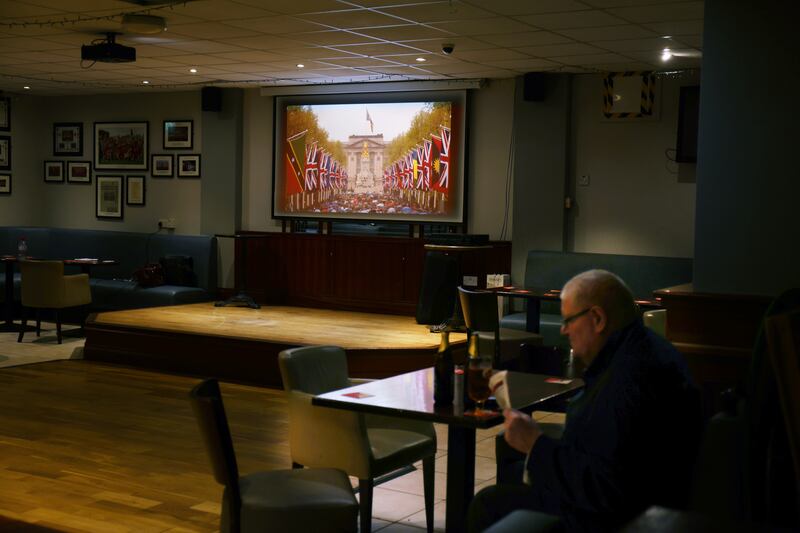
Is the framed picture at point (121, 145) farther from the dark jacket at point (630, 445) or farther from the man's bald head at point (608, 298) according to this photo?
the dark jacket at point (630, 445)

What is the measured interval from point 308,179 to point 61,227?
414 centimetres

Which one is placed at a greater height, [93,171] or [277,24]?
[277,24]

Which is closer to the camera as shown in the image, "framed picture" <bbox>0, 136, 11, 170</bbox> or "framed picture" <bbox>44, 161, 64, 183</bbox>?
"framed picture" <bbox>0, 136, 11, 170</bbox>

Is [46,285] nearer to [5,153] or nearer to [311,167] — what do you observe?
[311,167]

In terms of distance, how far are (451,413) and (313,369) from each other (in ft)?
3.68

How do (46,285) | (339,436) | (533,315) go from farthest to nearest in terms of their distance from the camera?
(46,285)
(533,315)
(339,436)

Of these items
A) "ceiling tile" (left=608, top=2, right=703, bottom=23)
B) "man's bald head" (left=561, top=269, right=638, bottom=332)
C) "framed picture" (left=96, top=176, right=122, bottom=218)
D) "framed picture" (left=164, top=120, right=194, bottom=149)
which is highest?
"ceiling tile" (left=608, top=2, right=703, bottom=23)

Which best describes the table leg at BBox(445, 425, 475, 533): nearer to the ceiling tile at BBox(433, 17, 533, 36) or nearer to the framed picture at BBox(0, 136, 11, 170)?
the ceiling tile at BBox(433, 17, 533, 36)

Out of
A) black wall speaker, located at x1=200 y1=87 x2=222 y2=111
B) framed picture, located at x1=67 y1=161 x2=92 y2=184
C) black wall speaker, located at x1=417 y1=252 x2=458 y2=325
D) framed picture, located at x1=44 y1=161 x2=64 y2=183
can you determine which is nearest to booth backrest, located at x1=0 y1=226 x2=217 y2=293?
framed picture, located at x1=67 y1=161 x2=92 y2=184

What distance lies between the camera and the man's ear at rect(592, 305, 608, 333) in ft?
8.84

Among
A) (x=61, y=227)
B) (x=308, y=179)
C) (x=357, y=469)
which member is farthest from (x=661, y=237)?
(x=61, y=227)

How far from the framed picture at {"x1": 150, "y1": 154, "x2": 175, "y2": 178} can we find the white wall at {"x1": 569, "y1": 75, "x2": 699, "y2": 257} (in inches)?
215

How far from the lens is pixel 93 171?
13234 mm

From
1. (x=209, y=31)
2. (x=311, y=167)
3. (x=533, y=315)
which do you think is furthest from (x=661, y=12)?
(x=311, y=167)
